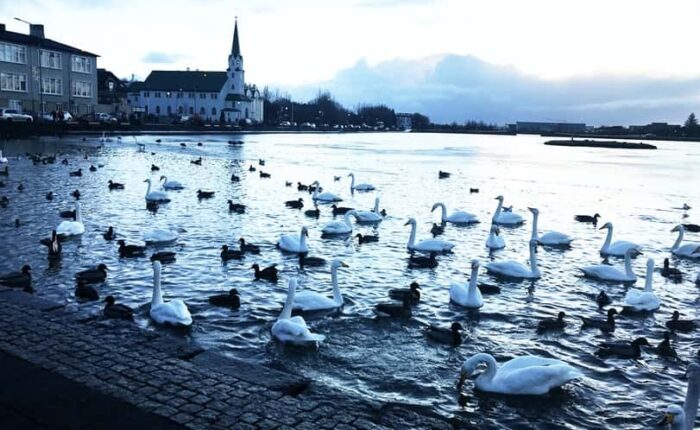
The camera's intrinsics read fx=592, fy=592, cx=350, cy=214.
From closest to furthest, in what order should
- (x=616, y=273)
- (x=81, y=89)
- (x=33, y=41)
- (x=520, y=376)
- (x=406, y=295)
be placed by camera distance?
(x=520, y=376), (x=406, y=295), (x=616, y=273), (x=33, y=41), (x=81, y=89)

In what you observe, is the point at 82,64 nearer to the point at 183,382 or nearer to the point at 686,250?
the point at 686,250

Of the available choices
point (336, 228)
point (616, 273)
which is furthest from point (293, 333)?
point (336, 228)

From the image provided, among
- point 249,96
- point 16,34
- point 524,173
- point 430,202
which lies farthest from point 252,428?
point 249,96

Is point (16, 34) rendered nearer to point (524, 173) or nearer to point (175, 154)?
point (175, 154)

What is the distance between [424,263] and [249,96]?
153431mm

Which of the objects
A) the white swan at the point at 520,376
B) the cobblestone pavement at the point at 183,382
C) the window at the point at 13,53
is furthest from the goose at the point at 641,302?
the window at the point at 13,53

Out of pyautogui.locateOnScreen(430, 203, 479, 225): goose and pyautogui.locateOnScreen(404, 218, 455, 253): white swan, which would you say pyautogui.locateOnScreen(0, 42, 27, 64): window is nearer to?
pyautogui.locateOnScreen(430, 203, 479, 225): goose

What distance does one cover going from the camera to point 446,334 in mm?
10016

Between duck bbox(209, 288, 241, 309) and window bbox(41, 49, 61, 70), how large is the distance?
270 feet

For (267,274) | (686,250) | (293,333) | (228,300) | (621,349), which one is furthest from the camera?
(686,250)

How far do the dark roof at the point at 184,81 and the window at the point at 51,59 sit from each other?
66998 millimetres

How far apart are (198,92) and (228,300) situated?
147962 mm

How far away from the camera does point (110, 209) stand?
2197cm

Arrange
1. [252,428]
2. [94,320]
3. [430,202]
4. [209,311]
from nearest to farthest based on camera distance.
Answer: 1. [252,428]
2. [94,320]
3. [209,311]
4. [430,202]
